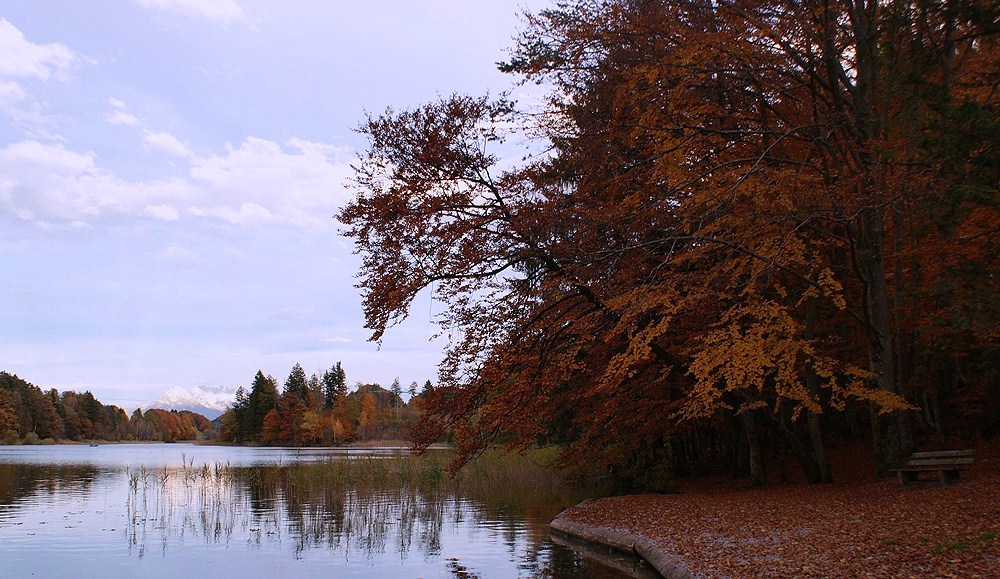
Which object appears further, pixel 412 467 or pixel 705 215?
pixel 412 467

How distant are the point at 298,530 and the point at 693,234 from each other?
1032 cm

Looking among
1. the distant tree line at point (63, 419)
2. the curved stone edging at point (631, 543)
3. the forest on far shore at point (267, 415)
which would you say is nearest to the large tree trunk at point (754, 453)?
the curved stone edging at point (631, 543)

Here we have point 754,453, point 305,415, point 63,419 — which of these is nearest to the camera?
point 754,453

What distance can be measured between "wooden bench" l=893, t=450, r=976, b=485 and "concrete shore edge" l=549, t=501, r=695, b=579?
17.2 feet

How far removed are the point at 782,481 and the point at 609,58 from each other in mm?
11038

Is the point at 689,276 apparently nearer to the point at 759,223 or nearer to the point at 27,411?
the point at 759,223

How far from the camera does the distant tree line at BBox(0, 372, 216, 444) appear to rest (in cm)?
8796

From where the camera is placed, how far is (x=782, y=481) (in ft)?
58.0

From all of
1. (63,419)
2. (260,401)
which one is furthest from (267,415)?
(63,419)

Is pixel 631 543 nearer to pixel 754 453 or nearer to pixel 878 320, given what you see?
pixel 878 320

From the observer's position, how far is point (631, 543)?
1115cm

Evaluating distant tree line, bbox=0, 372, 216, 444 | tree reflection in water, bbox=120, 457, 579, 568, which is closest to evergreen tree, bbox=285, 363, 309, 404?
distant tree line, bbox=0, 372, 216, 444

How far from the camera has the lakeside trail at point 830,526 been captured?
7.14 meters

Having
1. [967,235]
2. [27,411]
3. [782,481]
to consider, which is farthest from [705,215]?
[27,411]
